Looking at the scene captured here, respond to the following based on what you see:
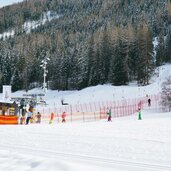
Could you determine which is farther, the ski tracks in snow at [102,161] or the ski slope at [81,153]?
the ski tracks in snow at [102,161]

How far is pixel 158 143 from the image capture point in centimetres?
1348

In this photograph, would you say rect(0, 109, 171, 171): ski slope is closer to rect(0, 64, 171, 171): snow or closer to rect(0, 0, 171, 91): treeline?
rect(0, 64, 171, 171): snow

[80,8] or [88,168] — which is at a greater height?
[80,8]

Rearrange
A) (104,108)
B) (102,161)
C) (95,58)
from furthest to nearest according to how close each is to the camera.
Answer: (95,58) → (104,108) → (102,161)

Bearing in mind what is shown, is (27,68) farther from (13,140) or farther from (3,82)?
(13,140)

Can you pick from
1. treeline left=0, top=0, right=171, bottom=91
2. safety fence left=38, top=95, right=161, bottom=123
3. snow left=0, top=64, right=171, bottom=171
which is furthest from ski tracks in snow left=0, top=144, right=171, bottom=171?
treeline left=0, top=0, right=171, bottom=91

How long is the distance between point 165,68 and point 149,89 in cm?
1788

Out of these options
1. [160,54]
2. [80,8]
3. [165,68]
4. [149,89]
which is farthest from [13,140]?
[80,8]

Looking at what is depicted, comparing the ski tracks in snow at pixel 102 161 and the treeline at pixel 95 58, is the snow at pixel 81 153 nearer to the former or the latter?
the ski tracks in snow at pixel 102 161

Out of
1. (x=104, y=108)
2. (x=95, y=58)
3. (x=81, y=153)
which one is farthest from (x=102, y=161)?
(x=95, y=58)

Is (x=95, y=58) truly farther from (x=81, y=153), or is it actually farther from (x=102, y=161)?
(x=102, y=161)

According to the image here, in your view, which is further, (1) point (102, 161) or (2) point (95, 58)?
(2) point (95, 58)

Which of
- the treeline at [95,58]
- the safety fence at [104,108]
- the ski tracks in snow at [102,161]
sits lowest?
the ski tracks in snow at [102,161]

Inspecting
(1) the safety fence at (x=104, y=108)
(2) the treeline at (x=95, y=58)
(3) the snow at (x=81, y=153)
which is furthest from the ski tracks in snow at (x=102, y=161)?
(2) the treeline at (x=95, y=58)
